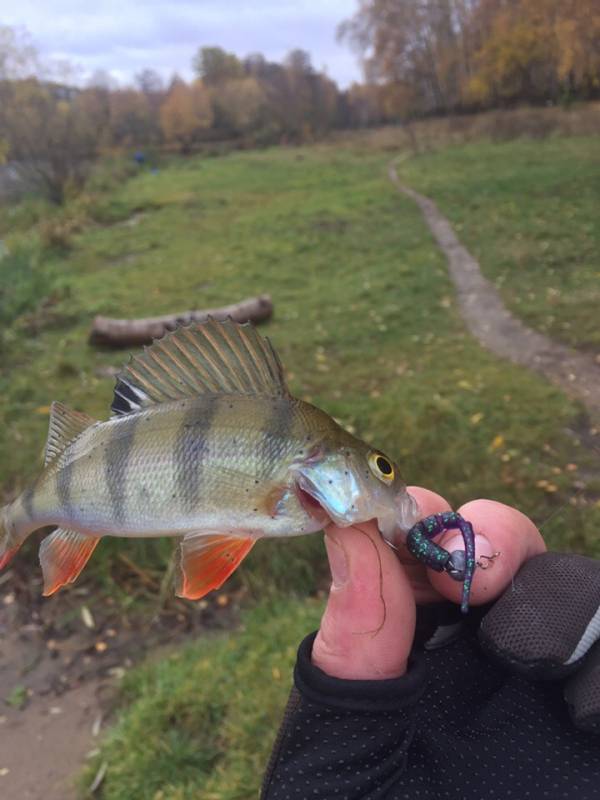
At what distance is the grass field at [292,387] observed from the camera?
3873mm

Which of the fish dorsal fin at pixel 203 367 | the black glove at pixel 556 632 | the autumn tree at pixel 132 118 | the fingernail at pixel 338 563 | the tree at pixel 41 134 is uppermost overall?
the autumn tree at pixel 132 118

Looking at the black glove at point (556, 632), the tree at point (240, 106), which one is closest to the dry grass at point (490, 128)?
the tree at point (240, 106)

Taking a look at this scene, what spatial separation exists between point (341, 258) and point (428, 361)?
5847mm

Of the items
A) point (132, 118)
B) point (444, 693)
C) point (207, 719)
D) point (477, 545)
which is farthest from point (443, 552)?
point (132, 118)

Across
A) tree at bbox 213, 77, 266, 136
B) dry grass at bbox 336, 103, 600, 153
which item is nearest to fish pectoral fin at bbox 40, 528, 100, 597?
dry grass at bbox 336, 103, 600, 153

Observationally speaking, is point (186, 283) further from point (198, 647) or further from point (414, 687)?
point (414, 687)

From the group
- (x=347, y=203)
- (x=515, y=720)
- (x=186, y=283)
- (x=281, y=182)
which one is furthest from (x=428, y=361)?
(x=281, y=182)

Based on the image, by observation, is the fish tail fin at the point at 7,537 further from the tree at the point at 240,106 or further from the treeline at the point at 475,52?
the tree at the point at 240,106

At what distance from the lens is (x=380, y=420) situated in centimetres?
577

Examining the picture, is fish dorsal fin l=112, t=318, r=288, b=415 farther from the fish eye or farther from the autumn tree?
the autumn tree

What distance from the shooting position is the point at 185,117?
4728 cm

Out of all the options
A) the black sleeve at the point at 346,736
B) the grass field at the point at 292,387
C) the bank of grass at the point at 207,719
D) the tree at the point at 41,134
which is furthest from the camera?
the tree at the point at 41,134

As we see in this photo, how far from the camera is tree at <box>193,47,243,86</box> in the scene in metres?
56.4

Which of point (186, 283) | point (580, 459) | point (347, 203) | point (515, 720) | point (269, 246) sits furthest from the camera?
point (347, 203)
